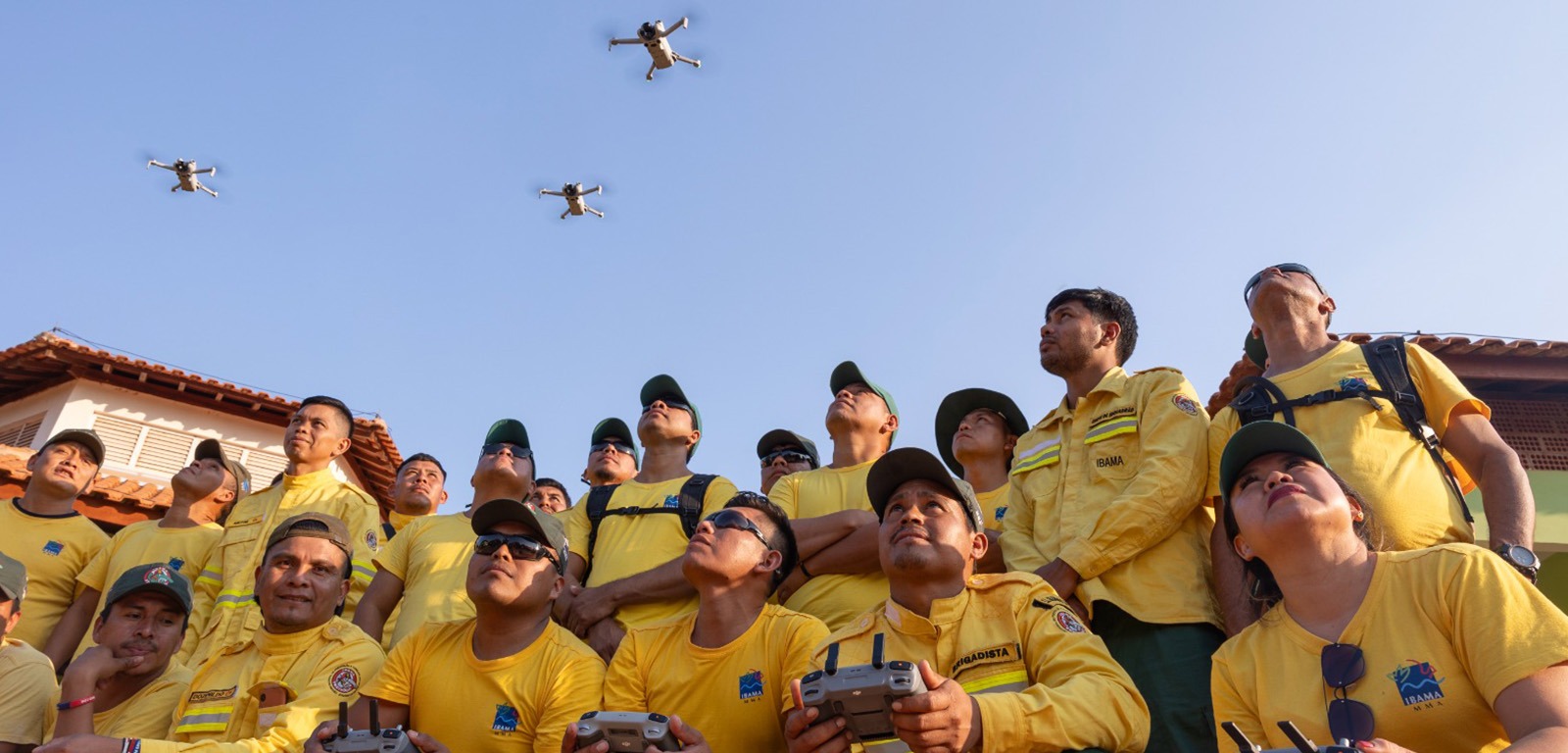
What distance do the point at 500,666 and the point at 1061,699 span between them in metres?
2.67

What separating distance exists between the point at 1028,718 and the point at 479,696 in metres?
2.66

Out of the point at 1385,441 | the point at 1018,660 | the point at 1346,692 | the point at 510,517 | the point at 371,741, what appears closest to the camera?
the point at 1346,692

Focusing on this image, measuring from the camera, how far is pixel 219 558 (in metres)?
7.33

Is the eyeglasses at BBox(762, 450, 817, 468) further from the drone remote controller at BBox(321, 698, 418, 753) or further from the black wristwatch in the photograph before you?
the black wristwatch

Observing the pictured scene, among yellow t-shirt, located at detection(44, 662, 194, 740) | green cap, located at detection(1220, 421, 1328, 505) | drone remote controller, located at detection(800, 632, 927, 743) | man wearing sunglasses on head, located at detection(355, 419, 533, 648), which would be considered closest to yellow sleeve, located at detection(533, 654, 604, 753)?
man wearing sunglasses on head, located at detection(355, 419, 533, 648)

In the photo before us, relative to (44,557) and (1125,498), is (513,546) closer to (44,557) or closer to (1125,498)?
(1125,498)

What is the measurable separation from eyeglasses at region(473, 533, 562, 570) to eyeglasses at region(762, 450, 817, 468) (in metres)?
2.66

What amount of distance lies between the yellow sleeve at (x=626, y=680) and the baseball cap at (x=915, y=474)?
1331 mm

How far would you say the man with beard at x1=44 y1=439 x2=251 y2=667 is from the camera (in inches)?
285

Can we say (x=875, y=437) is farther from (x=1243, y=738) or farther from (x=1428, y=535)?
(x=1243, y=738)

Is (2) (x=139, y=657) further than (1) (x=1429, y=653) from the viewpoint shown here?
Yes

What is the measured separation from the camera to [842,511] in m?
5.68

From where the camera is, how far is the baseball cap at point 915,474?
4.63 meters

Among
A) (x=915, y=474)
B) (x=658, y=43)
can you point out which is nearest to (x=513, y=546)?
(x=915, y=474)
